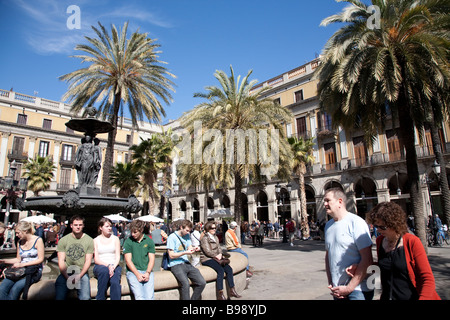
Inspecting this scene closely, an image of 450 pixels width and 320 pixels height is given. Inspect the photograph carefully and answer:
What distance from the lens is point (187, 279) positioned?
15.4 feet

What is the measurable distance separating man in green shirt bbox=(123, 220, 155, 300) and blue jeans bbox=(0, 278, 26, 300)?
132 centimetres

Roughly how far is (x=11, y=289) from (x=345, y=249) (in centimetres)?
411

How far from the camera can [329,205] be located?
9.51 ft

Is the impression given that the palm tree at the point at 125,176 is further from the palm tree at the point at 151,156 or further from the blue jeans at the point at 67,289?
the blue jeans at the point at 67,289

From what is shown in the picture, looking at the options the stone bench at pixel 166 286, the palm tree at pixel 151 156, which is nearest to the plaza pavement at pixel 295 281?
the stone bench at pixel 166 286

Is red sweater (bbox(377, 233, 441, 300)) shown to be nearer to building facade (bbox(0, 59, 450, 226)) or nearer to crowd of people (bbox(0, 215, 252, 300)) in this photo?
crowd of people (bbox(0, 215, 252, 300))

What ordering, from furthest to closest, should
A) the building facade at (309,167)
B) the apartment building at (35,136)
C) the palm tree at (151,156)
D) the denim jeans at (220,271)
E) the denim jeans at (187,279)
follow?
the apartment building at (35,136), the building facade at (309,167), the palm tree at (151,156), the denim jeans at (220,271), the denim jeans at (187,279)

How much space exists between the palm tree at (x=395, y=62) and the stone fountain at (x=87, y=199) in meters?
9.23

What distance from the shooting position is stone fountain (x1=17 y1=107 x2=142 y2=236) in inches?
257

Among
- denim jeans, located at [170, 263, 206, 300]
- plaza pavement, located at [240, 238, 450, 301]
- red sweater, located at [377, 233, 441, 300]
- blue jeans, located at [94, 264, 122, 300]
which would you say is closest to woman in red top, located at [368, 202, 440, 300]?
red sweater, located at [377, 233, 441, 300]

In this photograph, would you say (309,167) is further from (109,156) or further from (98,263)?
(98,263)

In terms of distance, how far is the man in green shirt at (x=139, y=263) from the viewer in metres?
4.14
